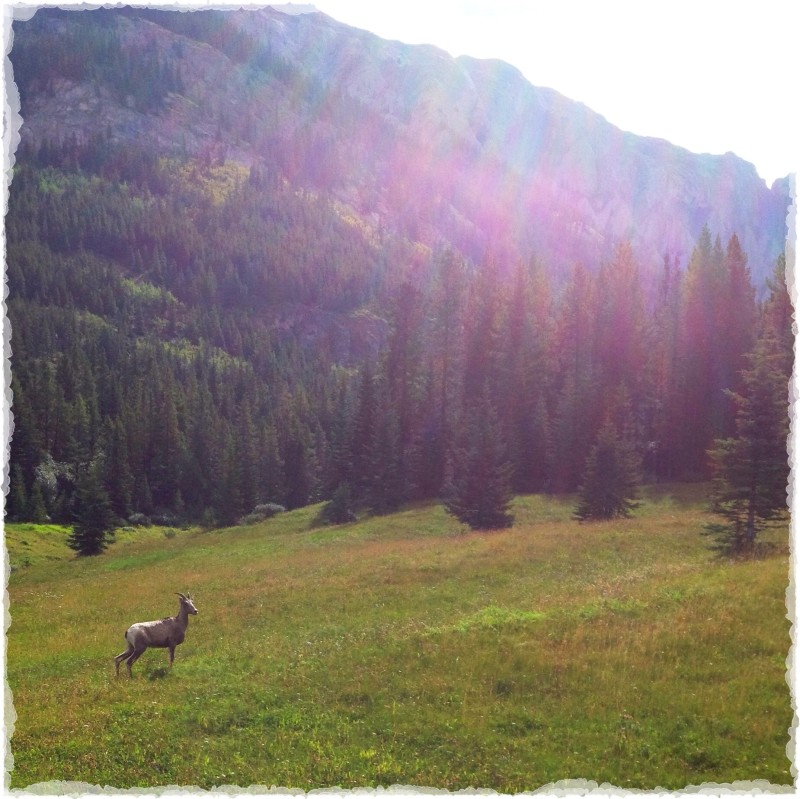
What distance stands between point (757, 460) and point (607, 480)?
53.6 feet

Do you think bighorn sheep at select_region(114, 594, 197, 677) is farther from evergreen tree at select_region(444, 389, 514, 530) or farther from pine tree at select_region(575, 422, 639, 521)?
pine tree at select_region(575, 422, 639, 521)

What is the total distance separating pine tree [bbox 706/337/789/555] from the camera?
23.2 m

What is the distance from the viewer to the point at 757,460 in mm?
23625

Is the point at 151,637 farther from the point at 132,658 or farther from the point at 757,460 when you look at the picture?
the point at 757,460

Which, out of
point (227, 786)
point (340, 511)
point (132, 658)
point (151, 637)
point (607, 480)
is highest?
point (227, 786)

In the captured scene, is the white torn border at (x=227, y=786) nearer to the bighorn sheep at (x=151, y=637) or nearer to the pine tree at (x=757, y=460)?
the bighorn sheep at (x=151, y=637)

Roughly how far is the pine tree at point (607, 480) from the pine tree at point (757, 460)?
48.6ft

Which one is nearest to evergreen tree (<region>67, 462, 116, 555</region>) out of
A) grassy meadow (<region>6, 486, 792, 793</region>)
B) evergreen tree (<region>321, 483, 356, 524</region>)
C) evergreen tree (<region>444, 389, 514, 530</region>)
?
evergreen tree (<region>321, 483, 356, 524</region>)

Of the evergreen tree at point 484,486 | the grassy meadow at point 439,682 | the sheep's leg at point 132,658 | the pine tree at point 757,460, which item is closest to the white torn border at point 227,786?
→ the grassy meadow at point 439,682

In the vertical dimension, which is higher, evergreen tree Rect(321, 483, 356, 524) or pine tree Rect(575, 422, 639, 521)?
pine tree Rect(575, 422, 639, 521)

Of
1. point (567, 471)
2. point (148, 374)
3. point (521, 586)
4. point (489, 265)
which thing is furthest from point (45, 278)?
point (521, 586)

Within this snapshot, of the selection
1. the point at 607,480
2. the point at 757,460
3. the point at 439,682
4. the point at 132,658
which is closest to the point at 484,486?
the point at 607,480

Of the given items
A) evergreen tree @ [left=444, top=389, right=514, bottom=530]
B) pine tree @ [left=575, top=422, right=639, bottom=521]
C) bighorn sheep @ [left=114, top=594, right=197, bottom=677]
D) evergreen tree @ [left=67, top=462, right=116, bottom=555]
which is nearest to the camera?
bighorn sheep @ [left=114, top=594, right=197, bottom=677]

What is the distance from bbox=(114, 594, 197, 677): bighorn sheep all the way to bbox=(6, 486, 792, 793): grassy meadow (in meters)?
0.58
